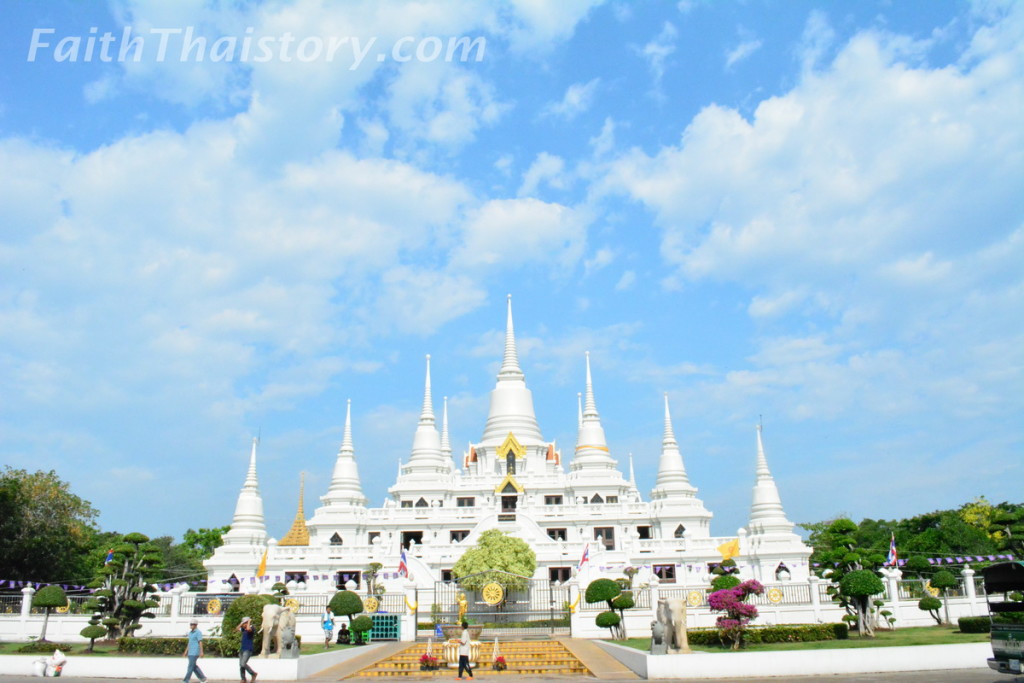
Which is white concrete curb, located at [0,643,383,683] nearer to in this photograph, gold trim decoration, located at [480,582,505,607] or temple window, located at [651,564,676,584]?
gold trim decoration, located at [480,582,505,607]

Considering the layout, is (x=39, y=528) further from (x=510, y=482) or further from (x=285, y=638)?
(x=285, y=638)

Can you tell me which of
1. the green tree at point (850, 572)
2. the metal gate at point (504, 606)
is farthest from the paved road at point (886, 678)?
the metal gate at point (504, 606)

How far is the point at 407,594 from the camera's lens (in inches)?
1403

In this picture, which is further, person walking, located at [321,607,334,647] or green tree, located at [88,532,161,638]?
green tree, located at [88,532,161,638]

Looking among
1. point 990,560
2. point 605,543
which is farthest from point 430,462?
point 990,560

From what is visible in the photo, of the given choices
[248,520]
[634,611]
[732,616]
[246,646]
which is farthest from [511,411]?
[246,646]

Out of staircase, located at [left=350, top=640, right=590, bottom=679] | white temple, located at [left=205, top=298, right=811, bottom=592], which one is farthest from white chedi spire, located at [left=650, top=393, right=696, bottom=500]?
staircase, located at [left=350, top=640, right=590, bottom=679]

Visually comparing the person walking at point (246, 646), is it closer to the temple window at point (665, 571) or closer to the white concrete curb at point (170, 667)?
the white concrete curb at point (170, 667)

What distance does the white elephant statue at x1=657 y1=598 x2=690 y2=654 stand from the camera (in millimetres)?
23047

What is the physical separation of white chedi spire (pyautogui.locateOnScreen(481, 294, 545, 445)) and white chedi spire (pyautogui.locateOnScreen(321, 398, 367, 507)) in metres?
11.3

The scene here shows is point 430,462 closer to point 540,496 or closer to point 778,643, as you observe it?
point 540,496

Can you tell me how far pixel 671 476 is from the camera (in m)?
61.1

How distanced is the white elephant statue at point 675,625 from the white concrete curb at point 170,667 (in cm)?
996

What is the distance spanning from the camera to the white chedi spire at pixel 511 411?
6919 cm
